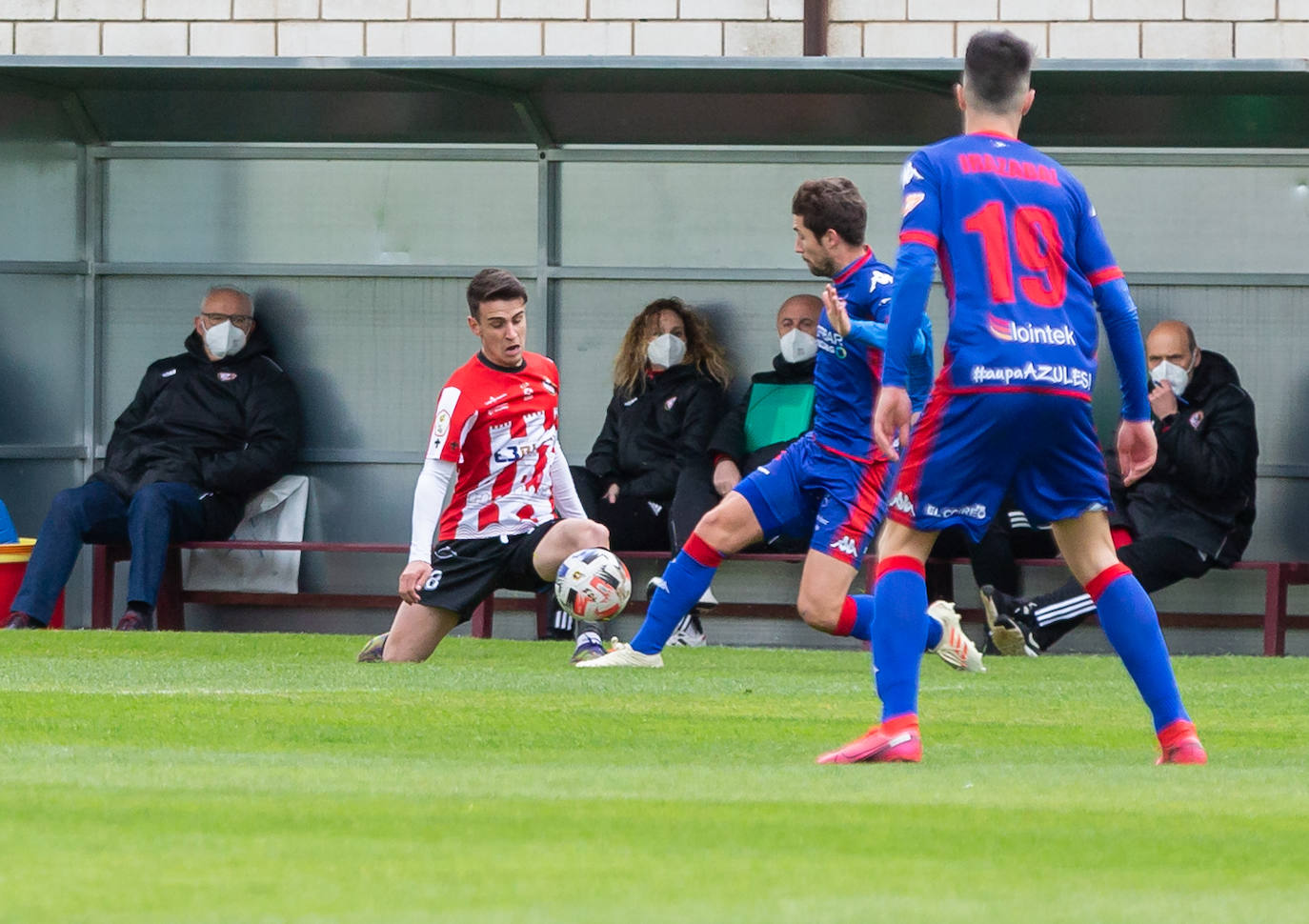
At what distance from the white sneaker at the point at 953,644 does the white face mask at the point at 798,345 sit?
3104 millimetres

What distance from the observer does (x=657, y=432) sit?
12.5m

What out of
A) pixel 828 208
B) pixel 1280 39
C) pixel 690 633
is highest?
pixel 1280 39

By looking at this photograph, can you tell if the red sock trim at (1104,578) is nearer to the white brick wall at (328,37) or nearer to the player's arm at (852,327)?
the player's arm at (852,327)

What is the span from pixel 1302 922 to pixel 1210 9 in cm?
946

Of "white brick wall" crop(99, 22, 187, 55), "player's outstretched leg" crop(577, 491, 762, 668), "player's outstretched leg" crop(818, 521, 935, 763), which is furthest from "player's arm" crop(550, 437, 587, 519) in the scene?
"white brick wall" crop(99, 22, 187, 55)

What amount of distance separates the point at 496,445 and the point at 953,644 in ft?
6.45

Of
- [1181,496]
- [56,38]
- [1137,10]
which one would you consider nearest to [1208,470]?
[1181,496]

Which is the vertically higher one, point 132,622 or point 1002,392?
point 1002,392

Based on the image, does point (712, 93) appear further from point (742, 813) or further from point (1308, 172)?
point (742, 813)

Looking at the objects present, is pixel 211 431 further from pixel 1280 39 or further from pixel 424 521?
pixel 1280 39

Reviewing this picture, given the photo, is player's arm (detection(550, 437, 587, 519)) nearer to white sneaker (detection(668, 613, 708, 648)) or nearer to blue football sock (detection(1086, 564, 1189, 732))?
white sneaker (detection(668, 613, 708, 648))

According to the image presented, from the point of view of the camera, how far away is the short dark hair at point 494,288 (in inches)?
356

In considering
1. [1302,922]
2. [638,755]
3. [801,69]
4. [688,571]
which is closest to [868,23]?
[801,69]

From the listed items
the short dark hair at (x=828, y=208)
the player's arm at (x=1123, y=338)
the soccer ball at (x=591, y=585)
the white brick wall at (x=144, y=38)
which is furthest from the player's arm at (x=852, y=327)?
the white brick wall at (x=144, y=38)
